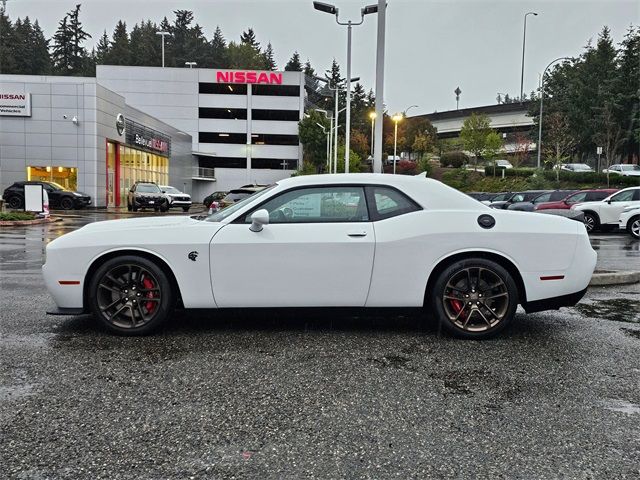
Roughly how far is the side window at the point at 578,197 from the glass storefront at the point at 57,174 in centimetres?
2790

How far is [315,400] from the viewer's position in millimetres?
3496

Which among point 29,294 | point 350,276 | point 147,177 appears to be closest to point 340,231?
point 350,276

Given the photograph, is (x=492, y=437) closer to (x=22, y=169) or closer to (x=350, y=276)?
(x=350, y=276)

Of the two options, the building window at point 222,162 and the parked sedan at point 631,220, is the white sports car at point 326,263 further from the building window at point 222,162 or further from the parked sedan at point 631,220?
the building window at point 222,162

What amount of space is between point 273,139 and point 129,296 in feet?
208

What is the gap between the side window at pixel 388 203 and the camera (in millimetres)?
4962

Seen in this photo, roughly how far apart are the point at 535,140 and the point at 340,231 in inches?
2903

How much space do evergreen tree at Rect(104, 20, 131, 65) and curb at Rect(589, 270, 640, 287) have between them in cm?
11156

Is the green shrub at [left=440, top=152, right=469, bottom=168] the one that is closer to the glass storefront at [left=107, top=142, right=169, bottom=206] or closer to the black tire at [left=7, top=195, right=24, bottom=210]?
the glass storefront at [left=107, top=142, right=169, bottom=206]

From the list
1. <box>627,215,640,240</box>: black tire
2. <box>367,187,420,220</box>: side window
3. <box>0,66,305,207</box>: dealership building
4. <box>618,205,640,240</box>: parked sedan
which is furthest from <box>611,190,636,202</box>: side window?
<box>0,66,305,207</box>: dealership building

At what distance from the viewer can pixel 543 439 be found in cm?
300

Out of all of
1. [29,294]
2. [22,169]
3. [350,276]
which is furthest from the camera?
[22,169]

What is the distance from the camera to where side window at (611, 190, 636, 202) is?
1869cm

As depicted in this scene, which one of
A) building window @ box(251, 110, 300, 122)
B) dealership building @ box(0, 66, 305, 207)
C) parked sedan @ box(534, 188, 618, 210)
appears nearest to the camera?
parked sedan @ box(534, 188, 618, 210)
